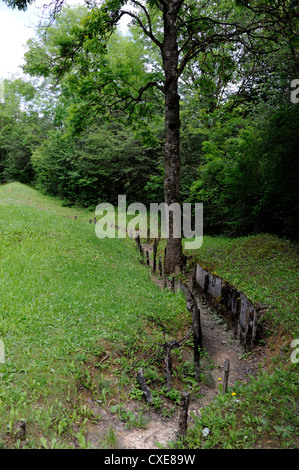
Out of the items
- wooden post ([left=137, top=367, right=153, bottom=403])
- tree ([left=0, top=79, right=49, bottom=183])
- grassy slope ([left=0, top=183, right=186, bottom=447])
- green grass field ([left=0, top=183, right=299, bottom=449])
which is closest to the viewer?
green grass field ([left=0, top=183, right=299, bottom=449])

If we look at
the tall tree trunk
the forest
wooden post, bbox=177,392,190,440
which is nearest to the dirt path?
the forest

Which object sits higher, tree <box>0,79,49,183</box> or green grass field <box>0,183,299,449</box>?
tree <box>0,79,49,183</box>

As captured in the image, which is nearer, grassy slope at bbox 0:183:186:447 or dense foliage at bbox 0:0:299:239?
grassy slope at bbox 0:183:186:447

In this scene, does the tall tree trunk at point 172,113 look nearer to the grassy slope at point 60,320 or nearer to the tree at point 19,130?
the grassy slope at point 60,320

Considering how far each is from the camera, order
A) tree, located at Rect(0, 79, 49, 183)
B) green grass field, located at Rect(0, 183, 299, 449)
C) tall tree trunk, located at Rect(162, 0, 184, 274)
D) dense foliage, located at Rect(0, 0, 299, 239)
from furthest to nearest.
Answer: tree, located at Rect(0, 79, 49, 183) → dense foliage, located at Rect(0, 0, 299, 239) → tall tree trunk, located at Rect(162, 0, 184, 274) → green grass field, located at Rect(0, 183, 299, 449)

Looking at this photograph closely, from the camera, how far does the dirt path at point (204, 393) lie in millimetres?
3453

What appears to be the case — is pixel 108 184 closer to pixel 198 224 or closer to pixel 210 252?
pixel 198 224

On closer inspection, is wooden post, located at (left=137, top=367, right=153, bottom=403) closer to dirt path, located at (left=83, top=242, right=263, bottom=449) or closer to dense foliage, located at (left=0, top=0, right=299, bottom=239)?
dirt path, located at (left=83, top=242, right=263, bottom=449)

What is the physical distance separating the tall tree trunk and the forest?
0.05 metres

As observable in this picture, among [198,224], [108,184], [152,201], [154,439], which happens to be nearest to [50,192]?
[108,184]

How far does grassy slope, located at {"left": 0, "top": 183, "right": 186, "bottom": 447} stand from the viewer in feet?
11.3

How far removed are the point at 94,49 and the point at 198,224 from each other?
8783 mm

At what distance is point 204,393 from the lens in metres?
4.59
